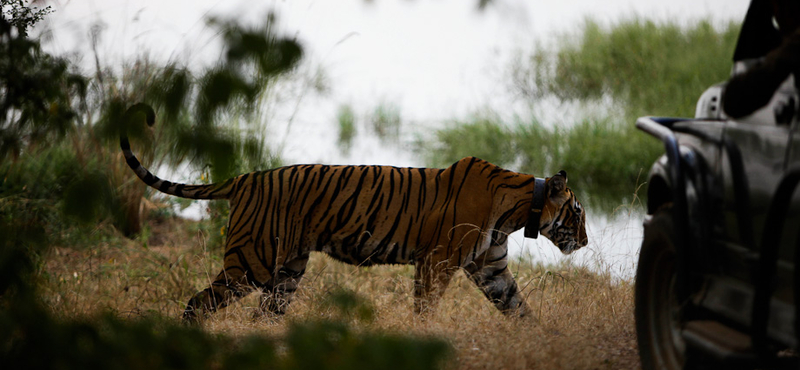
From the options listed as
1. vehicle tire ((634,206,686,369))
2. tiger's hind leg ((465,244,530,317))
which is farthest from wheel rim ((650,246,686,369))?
tiger's hind leg ((465,244,530,317))

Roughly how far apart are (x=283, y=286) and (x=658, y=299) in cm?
293

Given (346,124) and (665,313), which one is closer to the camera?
(665,313)

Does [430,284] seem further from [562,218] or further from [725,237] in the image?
[725,237]

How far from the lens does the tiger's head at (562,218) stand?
5.03 metres

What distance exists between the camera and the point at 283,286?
5.17 metres

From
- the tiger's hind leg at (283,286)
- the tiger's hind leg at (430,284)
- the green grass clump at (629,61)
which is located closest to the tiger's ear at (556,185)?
the tiger's hind leg at (430,284)

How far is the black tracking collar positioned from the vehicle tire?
1.90 m

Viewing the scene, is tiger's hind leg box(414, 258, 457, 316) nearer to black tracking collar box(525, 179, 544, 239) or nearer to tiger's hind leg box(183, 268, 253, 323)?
black tracking collar box(525, 179, 544, 239)

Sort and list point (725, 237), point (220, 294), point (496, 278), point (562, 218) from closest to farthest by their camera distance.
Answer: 1. point (725, 237)
2. point (220, 294)
3. point (562, 218)
4. point (496, 278)

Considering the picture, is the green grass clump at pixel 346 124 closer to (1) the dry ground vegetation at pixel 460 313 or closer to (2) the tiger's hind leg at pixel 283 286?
(1) the dry ground vegetation at pixel 460 313

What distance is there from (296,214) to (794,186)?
342 centimetres

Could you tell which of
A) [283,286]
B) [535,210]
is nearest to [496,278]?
[535,210]

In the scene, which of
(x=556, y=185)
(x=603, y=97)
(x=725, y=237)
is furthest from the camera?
(x=603, y=97)

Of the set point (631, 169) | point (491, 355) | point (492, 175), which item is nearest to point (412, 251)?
point (492, 175)
